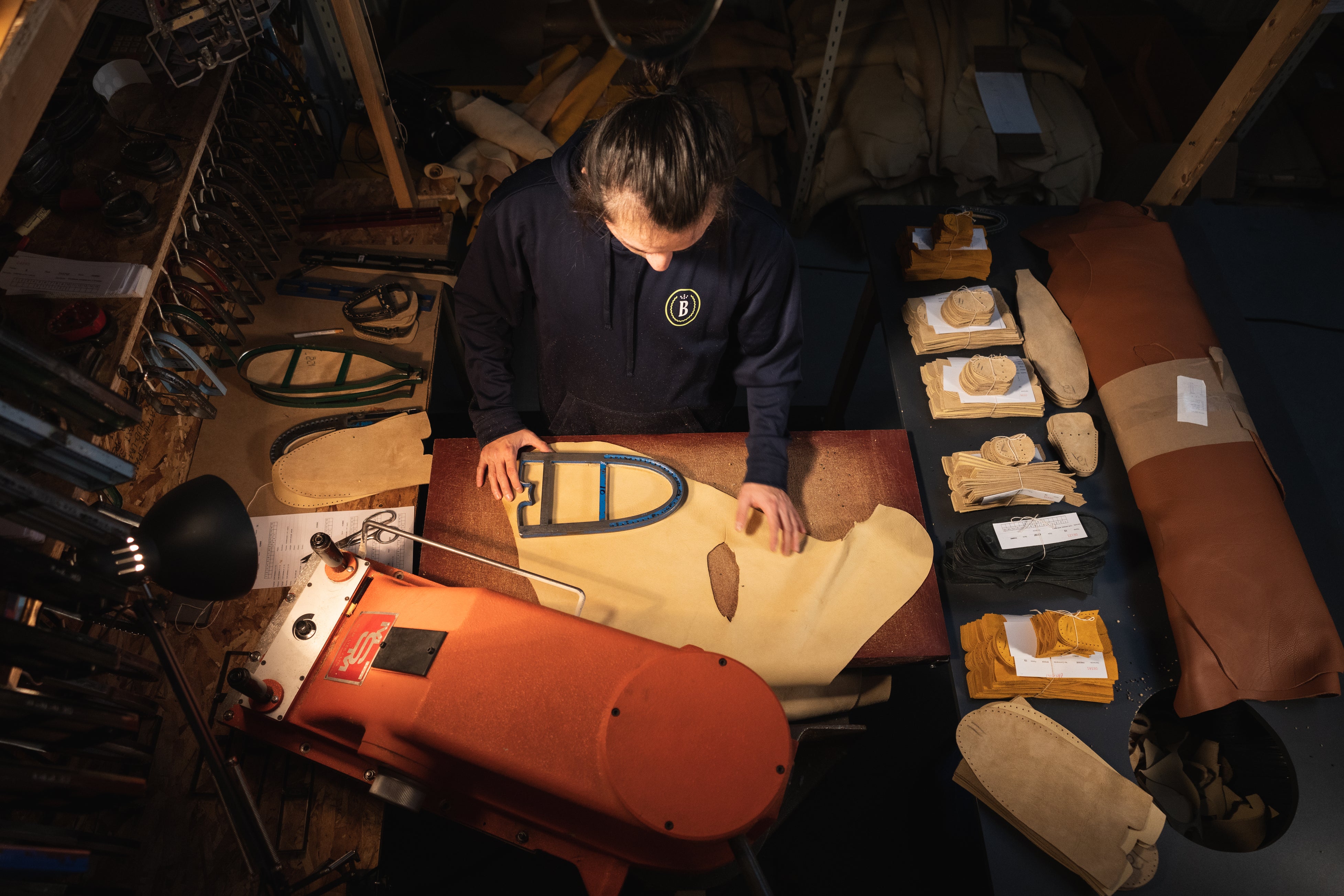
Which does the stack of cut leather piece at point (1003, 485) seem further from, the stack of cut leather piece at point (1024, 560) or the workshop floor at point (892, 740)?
the workshop floor at point (892, 740)

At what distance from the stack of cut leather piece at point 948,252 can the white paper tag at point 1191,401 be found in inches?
27.2

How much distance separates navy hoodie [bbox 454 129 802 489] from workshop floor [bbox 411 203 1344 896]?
2.81 ft

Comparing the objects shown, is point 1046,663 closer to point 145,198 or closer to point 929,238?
point 929,238

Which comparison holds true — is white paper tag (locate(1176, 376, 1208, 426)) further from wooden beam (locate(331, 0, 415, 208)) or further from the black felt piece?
wooden beam (locate(331, 0, 415, 208))

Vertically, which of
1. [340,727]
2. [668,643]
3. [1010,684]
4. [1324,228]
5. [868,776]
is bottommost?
[868,776]

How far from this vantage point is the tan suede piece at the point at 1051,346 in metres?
2.30

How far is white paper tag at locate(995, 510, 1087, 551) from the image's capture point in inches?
76.2

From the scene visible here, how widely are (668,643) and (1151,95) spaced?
373 cm

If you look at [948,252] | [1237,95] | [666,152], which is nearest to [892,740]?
[948,252]

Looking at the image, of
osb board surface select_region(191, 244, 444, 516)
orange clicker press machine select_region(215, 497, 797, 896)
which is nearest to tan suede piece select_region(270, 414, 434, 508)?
osb board surface select_region(191, 244, 444, 516)

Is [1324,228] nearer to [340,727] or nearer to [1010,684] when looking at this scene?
[1010,684]

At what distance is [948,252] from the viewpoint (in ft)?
8.33

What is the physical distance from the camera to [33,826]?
105 centimetres

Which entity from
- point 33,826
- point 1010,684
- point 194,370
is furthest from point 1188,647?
point 194,370
